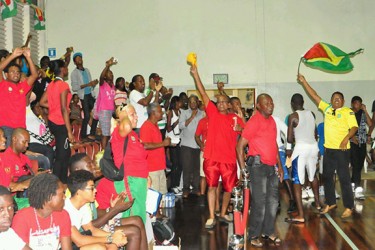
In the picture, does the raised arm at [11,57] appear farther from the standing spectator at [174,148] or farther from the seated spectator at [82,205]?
the standing spectator at [174,148]

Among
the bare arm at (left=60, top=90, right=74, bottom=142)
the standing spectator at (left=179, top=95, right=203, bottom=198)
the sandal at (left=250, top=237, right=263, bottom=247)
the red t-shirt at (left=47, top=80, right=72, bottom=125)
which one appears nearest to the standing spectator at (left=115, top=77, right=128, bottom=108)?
the standing spectator at (left=179, top=95, right=203, bottom=198)

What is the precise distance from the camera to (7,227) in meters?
3.42

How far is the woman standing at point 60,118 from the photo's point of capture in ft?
23.0

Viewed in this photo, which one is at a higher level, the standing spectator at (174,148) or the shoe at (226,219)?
the standing spectator at (174,148)

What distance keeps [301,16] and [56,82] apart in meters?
10.0

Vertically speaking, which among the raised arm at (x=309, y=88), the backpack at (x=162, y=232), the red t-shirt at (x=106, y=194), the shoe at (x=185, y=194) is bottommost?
the shoe at (x=185, y=194)

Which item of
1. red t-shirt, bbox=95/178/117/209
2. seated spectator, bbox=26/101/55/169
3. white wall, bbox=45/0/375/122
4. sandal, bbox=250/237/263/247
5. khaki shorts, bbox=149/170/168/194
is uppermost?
white wall, bbox=45/0/375/122

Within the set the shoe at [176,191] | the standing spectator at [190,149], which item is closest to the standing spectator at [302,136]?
the standing spectator at [190,149]

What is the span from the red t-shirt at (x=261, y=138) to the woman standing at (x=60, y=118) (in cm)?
233

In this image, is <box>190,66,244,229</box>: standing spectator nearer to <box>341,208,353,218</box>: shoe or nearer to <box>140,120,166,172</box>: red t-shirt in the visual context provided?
<box>140,120,166,172</box>: red t-shirt

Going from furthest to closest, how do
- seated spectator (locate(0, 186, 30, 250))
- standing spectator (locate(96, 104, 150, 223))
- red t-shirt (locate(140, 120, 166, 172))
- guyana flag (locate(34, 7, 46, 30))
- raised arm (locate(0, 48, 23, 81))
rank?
1. guyana flag (locate(34, 7, 46, 30))
2. red t-shirt (locate(140, 120, 166, 172))
3. raised arm (locate(0, 48, 23, 81))
4. standing spectator (locate(96, 104, 150, 223))
5. seated spectator (locate(0, 186, 30, 250))

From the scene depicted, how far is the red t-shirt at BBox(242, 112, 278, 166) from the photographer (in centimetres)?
683

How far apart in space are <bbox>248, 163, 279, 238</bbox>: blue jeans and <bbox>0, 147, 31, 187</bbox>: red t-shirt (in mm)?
2807

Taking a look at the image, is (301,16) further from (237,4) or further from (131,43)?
(131,43)
